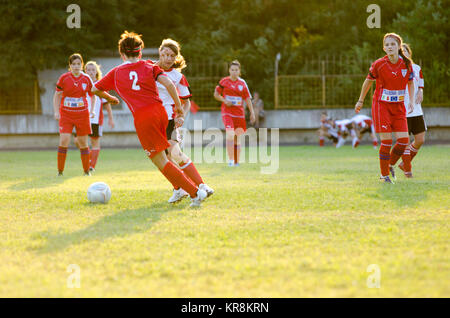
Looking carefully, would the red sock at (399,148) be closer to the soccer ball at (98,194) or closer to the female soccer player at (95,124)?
the soccer ball at (98,194)

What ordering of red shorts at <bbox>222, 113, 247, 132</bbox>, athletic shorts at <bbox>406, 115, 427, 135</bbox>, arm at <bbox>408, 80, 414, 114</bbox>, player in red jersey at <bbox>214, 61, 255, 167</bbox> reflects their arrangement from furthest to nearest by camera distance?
red shorts at <bbox>222, 113, 247, 132</bbox>, player in red jersey at <bbox>214, 61, 255, 167</bbox>, athletic shorts at <bbox>406, 115, 427, 135</bbox>, arm at <bbox>408, 80, 414, 114</bbox>

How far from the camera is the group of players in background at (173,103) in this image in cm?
619

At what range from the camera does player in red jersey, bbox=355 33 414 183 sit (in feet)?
27.1

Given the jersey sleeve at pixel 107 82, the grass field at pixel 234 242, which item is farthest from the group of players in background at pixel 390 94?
the jersey sleeve at pixel 107 82

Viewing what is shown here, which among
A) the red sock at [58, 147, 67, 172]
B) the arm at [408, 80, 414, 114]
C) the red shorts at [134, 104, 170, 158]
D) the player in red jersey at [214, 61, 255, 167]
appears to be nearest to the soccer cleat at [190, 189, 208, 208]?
the red shorts at [134, 104, 170, 158]

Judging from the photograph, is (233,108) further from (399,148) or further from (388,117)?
(388,117)

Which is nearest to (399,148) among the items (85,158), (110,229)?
(110,229)

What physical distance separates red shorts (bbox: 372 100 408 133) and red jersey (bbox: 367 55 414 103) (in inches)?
3.8

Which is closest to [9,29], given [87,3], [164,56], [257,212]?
[87,3]

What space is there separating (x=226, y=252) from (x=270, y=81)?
21851mm

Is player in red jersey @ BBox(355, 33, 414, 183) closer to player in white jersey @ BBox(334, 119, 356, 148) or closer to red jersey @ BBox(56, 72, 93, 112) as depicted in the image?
red jersey @ BBox(56, 72, 93, 112)

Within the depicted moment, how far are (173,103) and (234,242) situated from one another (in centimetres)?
371

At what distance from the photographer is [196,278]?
11.4ft

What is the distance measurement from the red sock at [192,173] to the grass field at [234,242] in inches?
12.0
